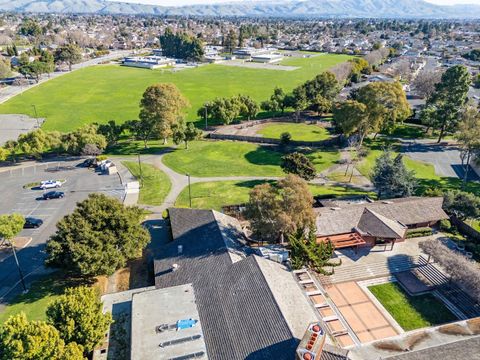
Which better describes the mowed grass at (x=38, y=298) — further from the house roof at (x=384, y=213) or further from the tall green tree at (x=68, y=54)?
the tall green tree at (x=68, y=54)

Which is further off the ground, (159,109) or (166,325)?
(159,109)

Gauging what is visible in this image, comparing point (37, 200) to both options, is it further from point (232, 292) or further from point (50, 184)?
point (232, 292)

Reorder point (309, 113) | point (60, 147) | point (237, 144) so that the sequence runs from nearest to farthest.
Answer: point (60, 147), point (237, 144), point (309, 113)

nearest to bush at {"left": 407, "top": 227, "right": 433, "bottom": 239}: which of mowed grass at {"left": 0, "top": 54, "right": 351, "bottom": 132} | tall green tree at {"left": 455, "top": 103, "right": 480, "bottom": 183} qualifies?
tall green tree at {"left": 455, "top": 103, "right": 480, "bottom": 183}

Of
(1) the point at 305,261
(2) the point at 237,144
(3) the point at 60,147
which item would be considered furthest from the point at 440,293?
(3) the point at 60,147

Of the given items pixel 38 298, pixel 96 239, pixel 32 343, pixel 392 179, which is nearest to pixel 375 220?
pixel 392 179

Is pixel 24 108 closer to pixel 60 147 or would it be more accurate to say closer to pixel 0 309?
pixel 60 147
